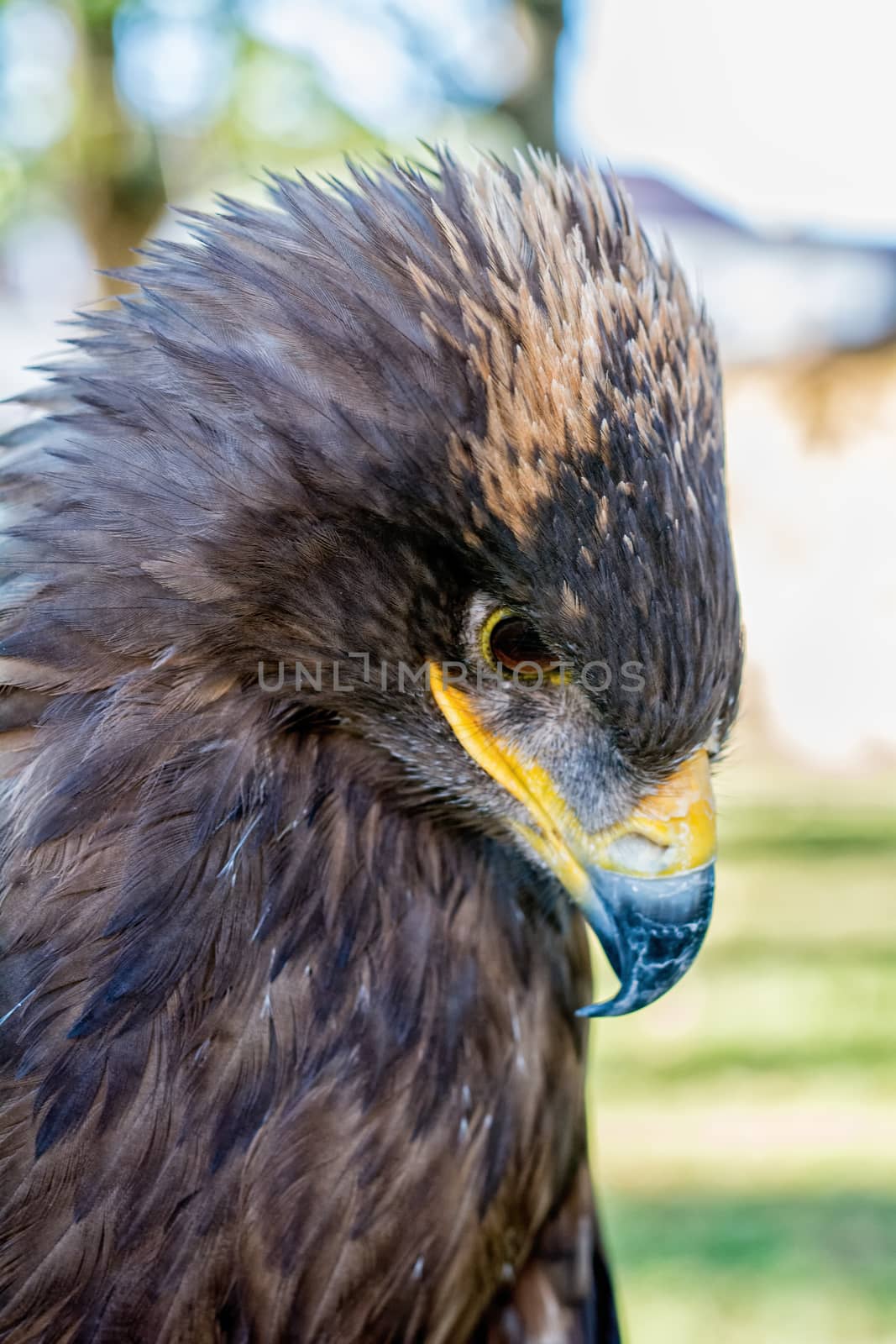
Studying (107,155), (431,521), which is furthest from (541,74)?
(431,521)

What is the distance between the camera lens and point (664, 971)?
1.65 metres

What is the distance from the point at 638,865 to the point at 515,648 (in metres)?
0.33

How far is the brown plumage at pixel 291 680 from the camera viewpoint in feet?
4.97

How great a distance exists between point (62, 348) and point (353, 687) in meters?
0.68

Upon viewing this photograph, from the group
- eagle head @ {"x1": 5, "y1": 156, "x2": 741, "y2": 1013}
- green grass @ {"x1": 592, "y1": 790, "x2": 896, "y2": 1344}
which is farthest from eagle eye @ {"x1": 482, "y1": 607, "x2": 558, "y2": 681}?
green grass @ {"x1": 592, "y1": 790, "x2": 896, "y2": 1344}

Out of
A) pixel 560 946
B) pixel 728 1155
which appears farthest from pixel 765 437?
pixel 560 946

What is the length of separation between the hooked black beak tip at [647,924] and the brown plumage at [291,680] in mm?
106

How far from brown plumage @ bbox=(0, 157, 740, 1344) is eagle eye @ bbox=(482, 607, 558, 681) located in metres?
0.02

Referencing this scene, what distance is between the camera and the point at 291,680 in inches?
64.9

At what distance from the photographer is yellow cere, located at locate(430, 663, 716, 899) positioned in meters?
1.64

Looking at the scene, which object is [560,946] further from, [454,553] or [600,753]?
[454,553]

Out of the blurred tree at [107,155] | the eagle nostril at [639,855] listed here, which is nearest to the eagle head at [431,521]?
the eagle nostril at [639,855]

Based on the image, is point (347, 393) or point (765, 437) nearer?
point (347, 393)

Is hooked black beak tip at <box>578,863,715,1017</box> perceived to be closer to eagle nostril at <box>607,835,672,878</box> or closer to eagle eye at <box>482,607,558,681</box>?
eagle nostril at <box>607,835,672,878</box>
